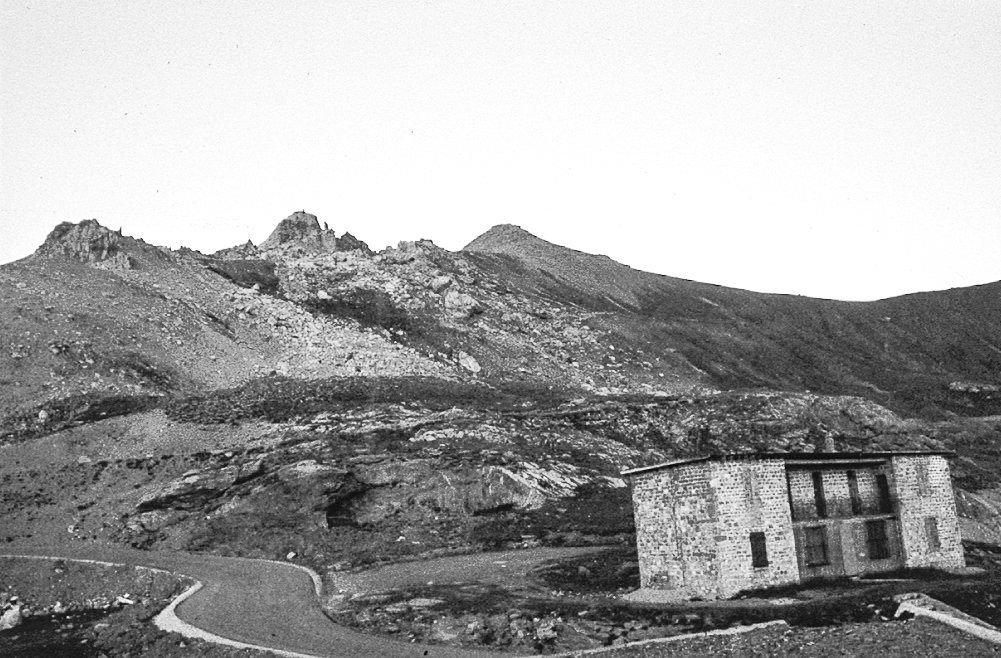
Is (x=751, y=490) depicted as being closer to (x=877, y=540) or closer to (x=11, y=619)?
(x=877, y=540)

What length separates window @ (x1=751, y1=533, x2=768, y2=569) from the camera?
24477 millimetres

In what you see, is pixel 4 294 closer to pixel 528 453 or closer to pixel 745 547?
pixel 528 453

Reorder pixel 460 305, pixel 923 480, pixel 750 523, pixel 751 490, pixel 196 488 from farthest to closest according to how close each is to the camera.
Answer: pixel 460 305 → pixel 196 488 → pixel 923 480 → pixel 751 490 → pixel 750 523

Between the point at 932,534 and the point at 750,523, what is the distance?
365 inches

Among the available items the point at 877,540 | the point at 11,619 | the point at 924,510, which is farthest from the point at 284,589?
the point at 924,510

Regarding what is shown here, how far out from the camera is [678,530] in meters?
25.2

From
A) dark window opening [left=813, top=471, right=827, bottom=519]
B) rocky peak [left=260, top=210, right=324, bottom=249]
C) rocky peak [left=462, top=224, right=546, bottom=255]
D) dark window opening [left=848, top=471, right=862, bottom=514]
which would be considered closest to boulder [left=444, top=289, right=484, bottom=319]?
rocky peak [left=260, top=210, right=324, bottom=249]

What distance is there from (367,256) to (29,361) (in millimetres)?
36339

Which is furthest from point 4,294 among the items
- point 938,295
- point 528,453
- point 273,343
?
point 938,295

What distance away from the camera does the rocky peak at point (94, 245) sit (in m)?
66.0

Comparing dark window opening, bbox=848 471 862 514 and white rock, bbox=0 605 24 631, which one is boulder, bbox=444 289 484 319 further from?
white rock, bbox=0 605 24 631

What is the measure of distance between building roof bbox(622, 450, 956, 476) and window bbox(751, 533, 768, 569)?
2391 millimetres

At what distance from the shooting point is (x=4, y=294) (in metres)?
57.1

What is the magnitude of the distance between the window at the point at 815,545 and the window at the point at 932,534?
184 inches
